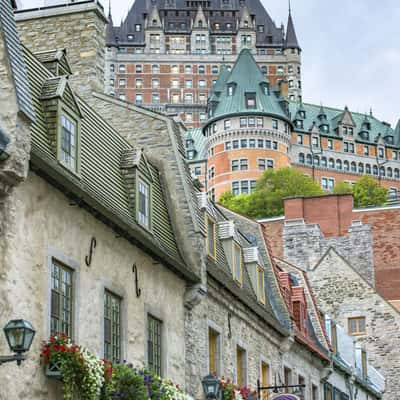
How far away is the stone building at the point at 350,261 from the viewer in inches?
1794

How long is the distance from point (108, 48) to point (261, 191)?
81739mm

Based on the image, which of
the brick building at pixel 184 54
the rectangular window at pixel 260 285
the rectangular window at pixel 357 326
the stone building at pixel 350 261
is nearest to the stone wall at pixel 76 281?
the rectangular window at pixel 260 285

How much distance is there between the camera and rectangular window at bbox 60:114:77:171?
16141mm

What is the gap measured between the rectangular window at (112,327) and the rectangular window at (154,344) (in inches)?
49.2

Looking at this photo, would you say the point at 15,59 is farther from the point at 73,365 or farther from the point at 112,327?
the point at 112,327

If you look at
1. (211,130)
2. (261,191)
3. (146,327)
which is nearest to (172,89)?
(211,130)

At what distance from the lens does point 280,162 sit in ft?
469

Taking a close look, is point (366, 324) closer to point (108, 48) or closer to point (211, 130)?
point (211, 130)

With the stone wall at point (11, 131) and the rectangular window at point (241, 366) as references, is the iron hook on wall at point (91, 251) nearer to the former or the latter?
the stone wall at point (11, 131)

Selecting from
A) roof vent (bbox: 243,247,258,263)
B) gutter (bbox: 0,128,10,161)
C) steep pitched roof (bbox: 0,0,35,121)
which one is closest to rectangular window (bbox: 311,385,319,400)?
roof vent (bbox: 243,247,258,263)

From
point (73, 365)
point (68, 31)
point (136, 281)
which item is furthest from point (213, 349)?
point (73, 365)

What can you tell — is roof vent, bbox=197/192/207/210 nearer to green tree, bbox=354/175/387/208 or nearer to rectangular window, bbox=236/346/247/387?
rectangular window, bbox=236/346/247/387

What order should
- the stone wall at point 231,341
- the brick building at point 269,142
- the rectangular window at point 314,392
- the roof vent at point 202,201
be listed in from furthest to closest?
the brick building at point 269,142
the rectangular window at point 314,392
the roof vent at point 202,201
the stone wall at point 231,341

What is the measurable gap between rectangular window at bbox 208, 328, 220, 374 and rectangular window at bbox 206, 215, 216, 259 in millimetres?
1654
